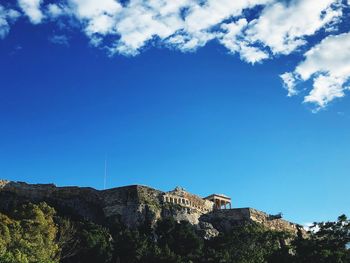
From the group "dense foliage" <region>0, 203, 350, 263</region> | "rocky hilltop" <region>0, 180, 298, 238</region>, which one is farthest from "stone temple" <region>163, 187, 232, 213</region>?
"dense foliage" <region>0, 203, 350, 263</region>

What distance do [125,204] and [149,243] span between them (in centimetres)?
1360

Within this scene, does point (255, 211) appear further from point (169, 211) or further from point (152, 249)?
point (152, 249)

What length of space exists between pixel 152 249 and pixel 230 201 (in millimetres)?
42243

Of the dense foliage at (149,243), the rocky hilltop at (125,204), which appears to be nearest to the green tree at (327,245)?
the dense foliage at (149,243)

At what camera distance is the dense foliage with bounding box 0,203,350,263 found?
5603cm

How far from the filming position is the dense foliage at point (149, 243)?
56031 millimetres

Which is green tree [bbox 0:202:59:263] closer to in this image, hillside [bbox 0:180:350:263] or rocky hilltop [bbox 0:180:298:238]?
hillside [bbox 0:180:350:263]

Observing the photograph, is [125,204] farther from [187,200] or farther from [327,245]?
[327,245]

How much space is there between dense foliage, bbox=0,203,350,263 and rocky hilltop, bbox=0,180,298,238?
14.8ft

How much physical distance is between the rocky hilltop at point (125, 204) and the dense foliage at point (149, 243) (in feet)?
14.8

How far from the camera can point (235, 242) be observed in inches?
2889

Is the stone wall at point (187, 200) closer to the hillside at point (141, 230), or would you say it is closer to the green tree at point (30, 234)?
the hillside at point (141, 230)

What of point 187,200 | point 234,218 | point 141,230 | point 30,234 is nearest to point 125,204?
point 141,230

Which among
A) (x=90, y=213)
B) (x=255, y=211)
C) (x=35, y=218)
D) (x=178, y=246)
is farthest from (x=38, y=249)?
(x=255, y=211)
